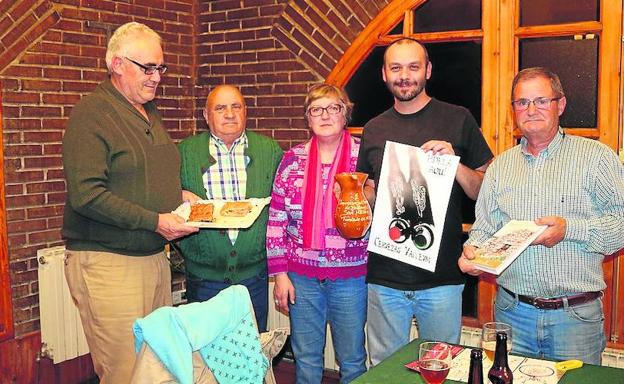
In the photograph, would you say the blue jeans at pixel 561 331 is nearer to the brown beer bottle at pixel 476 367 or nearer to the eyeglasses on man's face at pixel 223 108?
the brown beer bottle at pixel 476 367

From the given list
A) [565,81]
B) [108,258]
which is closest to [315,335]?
[108,258]

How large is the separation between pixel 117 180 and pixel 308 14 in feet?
6.43

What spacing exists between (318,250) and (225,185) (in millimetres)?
554

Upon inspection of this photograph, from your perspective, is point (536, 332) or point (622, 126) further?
point (622, 126)

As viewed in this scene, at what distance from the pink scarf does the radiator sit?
1616mm

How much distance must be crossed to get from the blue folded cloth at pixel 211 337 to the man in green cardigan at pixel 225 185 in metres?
0.95

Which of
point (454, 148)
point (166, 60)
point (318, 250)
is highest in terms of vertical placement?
point (166, 60)

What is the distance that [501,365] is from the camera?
171 centimetres

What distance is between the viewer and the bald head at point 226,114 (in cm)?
301

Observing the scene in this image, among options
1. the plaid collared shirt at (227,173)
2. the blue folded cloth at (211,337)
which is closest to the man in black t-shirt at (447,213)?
the plaid collared shirt at (227,173)

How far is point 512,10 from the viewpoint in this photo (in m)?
3.38

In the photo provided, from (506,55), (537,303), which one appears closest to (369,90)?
(506,55)

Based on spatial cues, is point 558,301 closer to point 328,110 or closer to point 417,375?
point 417,375

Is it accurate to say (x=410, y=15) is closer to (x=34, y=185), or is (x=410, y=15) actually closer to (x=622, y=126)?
(x=622, y=126)
